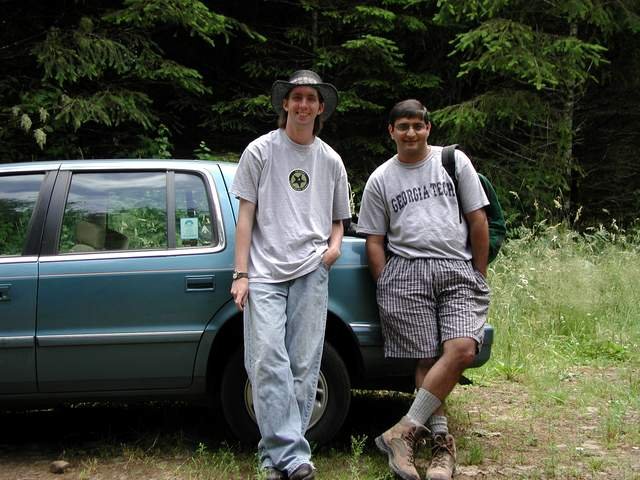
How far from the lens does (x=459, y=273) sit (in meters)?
3.95

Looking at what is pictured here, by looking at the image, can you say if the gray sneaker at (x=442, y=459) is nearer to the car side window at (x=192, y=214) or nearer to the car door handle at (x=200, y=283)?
the car door handle at (x=200, y=283)

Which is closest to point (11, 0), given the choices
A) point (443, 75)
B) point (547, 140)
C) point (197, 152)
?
point (197, 152)

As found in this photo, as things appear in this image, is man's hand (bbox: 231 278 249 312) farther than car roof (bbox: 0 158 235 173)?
No

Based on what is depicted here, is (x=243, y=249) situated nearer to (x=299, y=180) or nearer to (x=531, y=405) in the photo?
(x=299, y=180)

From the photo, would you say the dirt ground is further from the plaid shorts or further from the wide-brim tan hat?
the wide-brim tan hat

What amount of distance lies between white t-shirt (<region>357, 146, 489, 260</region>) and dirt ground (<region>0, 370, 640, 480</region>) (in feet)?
3.91

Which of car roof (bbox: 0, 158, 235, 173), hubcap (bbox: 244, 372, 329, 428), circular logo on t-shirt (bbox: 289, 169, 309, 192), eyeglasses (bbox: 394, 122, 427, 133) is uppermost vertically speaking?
eyeglasses (bbox: 394, 122, 427, 133)

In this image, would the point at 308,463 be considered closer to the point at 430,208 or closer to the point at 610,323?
the point at 430,208

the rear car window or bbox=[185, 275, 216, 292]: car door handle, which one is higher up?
the rear car window

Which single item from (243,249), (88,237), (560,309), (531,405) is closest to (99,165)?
(88,237)

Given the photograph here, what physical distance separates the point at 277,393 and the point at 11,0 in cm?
898

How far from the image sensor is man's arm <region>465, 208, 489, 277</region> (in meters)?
3.98

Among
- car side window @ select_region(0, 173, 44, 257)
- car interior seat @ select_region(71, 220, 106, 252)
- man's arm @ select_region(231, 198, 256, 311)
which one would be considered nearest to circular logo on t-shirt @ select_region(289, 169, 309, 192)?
man's arm @ select_region(231, 198, 256, 311)

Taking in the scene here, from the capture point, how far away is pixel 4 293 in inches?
154
